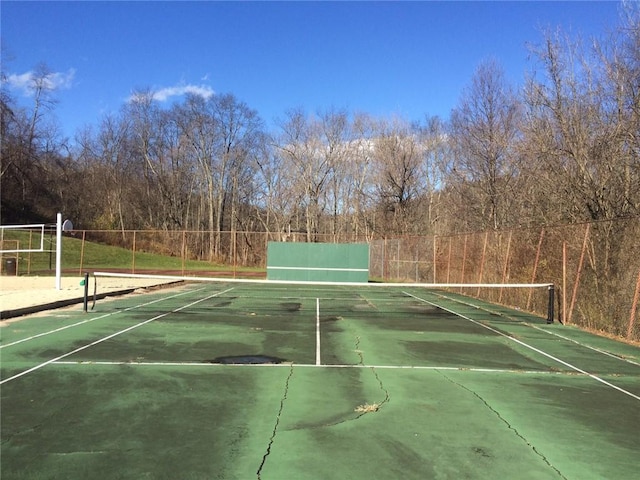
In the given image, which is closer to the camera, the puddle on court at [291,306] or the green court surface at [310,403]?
the green court surface at [310,403]

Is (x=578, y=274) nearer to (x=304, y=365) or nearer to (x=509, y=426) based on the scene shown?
(x=304, y=365)

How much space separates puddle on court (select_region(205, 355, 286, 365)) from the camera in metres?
8.27

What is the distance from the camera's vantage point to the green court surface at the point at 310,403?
4.41m

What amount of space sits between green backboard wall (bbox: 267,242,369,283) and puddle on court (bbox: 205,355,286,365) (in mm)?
22024

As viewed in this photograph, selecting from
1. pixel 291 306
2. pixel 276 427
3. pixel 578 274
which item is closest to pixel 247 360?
pixel 276 427

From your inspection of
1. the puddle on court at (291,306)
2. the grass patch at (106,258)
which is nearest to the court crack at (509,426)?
the puddle on court at (291,306)

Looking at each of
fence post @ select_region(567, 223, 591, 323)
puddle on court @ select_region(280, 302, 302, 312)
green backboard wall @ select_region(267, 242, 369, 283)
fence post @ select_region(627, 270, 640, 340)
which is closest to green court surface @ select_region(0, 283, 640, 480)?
fence post @ select_region(627, 270, 640, 340)

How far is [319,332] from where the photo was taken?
1148cm

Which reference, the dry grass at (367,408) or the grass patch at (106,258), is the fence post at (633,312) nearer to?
the dry grass at (367,408)

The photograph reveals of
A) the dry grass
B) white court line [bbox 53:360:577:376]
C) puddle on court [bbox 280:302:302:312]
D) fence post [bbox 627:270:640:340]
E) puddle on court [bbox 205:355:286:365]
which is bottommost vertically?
puddle on court [bbox 280:302:302:312]

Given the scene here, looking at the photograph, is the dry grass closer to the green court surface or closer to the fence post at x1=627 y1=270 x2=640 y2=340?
the green court surface

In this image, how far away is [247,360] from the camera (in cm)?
845

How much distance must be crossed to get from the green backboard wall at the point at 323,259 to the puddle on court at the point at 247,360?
2202cm

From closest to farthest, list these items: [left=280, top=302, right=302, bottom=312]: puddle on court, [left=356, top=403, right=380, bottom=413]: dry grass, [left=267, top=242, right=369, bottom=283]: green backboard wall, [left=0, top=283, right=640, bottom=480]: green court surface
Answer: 1. [left=0, top=283, right=640, bottom=480]: green court surface
2. [left=356, top=403, right=380, bottom=413]: dry grass
3. [left=280, top=302, right=302, bottom=312]: puddle on court
4. [left=267, top=242, right=369, bottom=283]: green backboard wall
